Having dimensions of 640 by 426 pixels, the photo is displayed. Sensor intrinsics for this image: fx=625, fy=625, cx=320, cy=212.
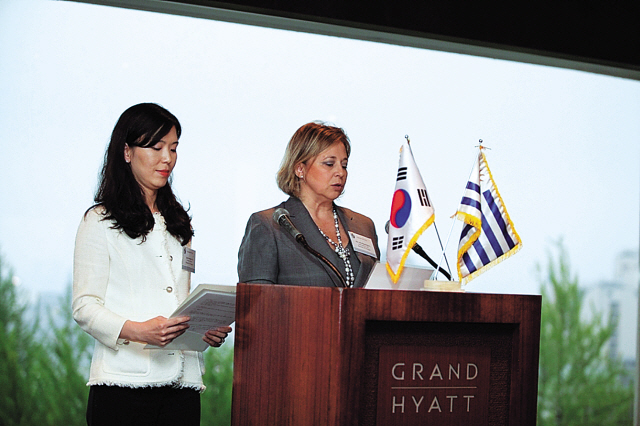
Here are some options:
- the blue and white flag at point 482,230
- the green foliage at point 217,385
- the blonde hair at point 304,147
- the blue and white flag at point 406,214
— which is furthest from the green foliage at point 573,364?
the blue and white flag at point 406,214

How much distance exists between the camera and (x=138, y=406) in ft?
5.93

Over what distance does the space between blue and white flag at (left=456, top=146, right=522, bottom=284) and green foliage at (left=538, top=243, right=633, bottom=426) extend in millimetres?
2576

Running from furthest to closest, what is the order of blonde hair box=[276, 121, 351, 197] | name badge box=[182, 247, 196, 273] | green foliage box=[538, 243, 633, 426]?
green foliage box=[538, 243, 633, 426]
blonde hair box=[276, 121, 351, 197]
name badge box=[182, 247, 196, 273]

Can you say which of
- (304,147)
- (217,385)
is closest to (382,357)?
(304,147)

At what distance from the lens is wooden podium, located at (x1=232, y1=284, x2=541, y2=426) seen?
1303 mm

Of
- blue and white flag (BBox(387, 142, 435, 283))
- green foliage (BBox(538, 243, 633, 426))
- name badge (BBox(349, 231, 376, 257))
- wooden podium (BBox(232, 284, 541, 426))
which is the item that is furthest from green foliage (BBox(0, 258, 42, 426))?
green foliage (BBox(538, 243, 633, 426))

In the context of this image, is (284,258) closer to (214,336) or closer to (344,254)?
(344,254)

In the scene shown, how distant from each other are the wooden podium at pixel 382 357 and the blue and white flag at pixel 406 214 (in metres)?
0.27

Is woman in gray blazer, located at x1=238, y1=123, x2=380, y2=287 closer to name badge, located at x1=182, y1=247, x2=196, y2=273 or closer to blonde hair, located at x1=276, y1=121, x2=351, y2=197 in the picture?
blonde hair, located at x1=276, y1=121, x2=351, y2=197

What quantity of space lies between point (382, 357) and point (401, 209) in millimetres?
487

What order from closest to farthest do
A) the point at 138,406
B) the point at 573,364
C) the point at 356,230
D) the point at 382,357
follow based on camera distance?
1. the point at 382,357
2. the point at 138,406
3. the point at 356,230
4. the point at 573,364

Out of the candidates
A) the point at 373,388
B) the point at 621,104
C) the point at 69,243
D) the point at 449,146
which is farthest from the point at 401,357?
the point at 621,104

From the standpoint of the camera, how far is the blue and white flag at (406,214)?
1.64 metres

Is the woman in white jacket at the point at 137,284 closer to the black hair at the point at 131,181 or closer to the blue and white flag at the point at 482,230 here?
the black hair at the point at 131,181
